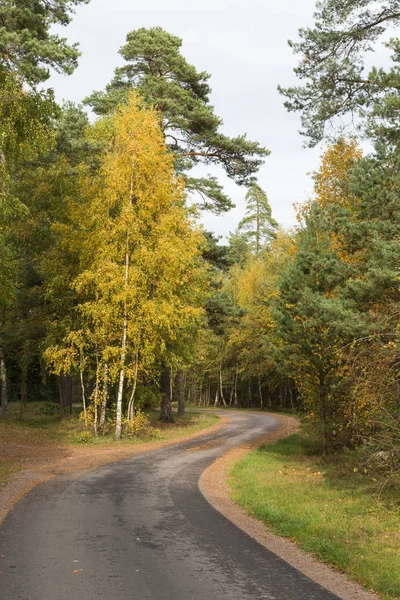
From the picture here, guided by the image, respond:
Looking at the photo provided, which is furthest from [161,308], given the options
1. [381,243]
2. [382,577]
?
[382,577]

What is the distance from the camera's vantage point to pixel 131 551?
8.10 meters

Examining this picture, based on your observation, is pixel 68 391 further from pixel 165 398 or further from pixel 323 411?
pixel 323 411

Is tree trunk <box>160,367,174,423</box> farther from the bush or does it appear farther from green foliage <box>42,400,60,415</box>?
the bush

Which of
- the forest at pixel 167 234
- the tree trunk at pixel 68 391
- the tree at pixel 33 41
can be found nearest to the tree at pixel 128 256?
the forest at pixel 167 234

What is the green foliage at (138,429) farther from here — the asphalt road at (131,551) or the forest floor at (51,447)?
the asphalt road at (131,551)

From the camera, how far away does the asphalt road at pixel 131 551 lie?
21.5 feet

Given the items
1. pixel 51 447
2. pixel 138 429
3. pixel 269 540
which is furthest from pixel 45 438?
pixel 269 540

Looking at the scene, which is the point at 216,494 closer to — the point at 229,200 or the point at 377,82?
the point at 377,82

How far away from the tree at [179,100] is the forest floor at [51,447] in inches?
575

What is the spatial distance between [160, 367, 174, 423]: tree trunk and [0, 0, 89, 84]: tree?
718 inches

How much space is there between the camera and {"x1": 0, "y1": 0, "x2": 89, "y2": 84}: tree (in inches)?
673

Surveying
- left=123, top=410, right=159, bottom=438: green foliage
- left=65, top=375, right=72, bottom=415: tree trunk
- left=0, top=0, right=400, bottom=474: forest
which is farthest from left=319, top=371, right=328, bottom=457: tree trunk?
left=65, top=375, right=72, bottom=415: tree trunk

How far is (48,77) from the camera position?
17.8m

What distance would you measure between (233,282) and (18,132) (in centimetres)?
4930
